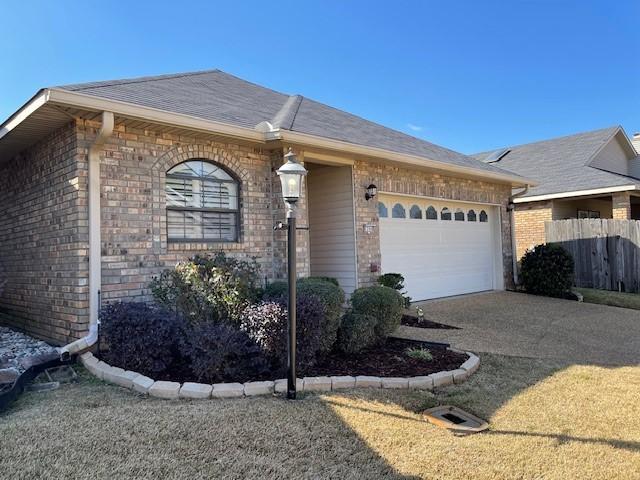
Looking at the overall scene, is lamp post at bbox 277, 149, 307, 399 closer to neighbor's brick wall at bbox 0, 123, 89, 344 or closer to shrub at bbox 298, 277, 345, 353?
shrub at bbox 298, 277, 345, 353

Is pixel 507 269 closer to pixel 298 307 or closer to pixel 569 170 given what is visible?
pixel 569 170

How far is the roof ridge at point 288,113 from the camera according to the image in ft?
24.9

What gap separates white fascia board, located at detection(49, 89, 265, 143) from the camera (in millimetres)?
5172

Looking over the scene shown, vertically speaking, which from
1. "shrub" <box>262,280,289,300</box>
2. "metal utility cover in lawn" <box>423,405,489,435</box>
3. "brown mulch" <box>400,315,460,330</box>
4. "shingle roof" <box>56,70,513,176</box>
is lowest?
"metal utility cover in lawn" <box>423,405,489,435</box>

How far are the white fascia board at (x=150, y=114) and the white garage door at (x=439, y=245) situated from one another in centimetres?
375

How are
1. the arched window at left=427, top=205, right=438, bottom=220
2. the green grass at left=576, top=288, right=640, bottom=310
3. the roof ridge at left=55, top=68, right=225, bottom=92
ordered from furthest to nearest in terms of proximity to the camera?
the green grass at left=576, top=288, right=640, bottom=310
the arched window at left=427, top=205, right=438, bottom=220
the roof ridge at left=55, top=68, right=225, bottom=92

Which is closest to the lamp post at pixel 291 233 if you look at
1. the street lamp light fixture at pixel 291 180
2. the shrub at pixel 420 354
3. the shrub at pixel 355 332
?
the street lamp light fixture at pixel 291 180

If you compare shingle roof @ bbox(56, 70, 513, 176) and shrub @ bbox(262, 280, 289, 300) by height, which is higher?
shingle roof @ bbox(56, 70, 513, 176)

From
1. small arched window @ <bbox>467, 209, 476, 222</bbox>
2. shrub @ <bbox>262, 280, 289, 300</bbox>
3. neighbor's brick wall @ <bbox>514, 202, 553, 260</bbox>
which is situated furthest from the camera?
neighbor's brick wall @ <bbox>514, 202, 553, 260</bbox>

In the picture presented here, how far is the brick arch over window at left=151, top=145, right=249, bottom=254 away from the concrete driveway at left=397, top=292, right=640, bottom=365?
11.5 ft

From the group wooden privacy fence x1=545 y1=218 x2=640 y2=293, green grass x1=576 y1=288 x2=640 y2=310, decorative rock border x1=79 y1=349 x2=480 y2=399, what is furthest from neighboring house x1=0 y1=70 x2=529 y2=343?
wooden privacy fence x1=545 y1=218 x2=640 y2=293

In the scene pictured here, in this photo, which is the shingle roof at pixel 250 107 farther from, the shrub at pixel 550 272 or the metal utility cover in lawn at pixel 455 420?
the metal utility cover in lawn at pixel 455 420

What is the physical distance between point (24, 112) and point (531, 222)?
49.4 ft

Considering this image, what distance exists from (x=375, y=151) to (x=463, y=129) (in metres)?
15.8
